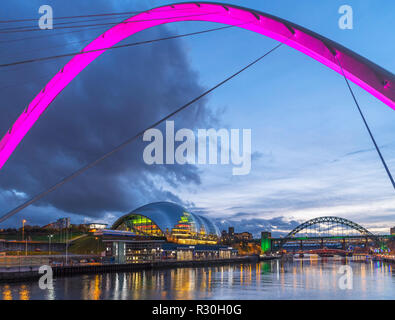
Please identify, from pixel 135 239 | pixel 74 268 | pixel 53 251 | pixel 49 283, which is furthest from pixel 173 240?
pixel 49 283

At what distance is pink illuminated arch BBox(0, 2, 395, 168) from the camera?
10445mm

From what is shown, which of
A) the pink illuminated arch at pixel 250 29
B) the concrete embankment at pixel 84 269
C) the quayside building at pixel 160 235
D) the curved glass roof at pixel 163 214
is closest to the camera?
the pink illuminated arch at pixel 250 29

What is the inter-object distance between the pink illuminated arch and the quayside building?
2462 inches

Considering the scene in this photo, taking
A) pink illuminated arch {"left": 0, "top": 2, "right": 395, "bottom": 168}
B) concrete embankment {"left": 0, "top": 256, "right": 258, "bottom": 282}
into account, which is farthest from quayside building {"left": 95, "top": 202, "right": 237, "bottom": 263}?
pink illuminated arch {"left": 0, "top": 2, "right": 395, "bottom": 168}

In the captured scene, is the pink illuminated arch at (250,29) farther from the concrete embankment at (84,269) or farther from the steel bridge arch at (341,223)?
the steel bridge arch at (341,223)

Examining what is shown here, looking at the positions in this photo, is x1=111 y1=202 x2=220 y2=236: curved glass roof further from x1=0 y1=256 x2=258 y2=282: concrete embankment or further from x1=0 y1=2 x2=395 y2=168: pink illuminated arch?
x1=0 y1=2 x2=395 y2=168: pink illuminated arch

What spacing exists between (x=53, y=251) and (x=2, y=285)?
43.6 metres

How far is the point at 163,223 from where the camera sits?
100125mm

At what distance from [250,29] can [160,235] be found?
289ft

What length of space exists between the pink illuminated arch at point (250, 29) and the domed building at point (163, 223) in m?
82.3

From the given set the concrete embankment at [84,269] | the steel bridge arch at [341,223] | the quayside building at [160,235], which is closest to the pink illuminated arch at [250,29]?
the concrete embankment at [84,269]

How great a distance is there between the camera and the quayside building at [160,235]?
271 feet

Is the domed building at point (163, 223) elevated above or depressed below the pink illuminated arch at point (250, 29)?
below
